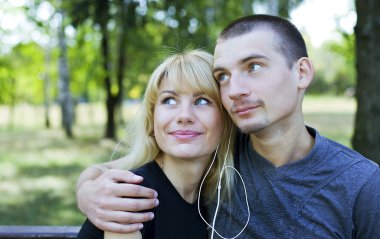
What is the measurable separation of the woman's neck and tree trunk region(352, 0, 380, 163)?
6.06 ft

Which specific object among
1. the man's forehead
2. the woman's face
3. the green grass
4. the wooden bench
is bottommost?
the green grass

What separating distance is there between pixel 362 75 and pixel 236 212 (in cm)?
208

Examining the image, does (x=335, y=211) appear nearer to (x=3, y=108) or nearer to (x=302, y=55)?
(x=302, y=55)

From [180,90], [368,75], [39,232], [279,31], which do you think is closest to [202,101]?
[180,90]

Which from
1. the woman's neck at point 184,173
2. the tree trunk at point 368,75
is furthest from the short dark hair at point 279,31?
the tree trunk at point 368,75

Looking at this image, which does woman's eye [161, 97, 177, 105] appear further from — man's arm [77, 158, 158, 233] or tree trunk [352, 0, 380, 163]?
tree trunk [352, 0, 380, 163]

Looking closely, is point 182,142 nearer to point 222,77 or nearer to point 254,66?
point 222,77

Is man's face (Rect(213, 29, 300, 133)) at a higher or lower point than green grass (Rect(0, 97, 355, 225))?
higher

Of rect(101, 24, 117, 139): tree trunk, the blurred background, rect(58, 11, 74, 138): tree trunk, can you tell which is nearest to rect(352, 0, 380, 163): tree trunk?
the blurred background

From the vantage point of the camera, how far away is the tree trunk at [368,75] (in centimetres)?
371

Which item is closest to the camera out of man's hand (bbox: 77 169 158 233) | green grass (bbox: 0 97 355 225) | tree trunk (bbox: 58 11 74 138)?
man's hand (bbox: 77 169 158 233)

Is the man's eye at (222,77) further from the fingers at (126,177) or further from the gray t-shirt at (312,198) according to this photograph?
the fingers at (126,177)

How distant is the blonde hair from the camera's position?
237 centimetres

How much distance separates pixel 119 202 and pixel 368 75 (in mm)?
2552
